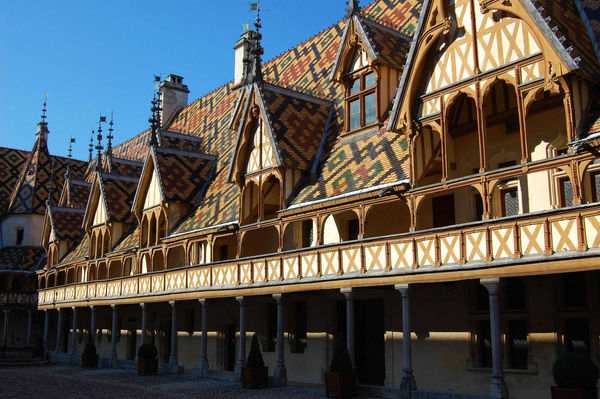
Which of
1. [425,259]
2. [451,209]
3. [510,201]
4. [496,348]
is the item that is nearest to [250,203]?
[451,209]

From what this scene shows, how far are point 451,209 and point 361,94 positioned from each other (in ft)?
19.5

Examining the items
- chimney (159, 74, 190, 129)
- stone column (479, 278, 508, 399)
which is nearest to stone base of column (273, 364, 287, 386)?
stone column (479, 278, 508, 399)

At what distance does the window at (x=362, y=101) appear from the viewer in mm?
22297

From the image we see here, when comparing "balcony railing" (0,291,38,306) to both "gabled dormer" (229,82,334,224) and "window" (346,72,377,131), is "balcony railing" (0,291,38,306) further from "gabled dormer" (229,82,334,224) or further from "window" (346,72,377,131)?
"window" (346,72,377,131)

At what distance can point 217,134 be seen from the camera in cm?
3438

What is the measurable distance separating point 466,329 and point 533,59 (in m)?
7.27

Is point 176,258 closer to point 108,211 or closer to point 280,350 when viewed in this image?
point 108,211

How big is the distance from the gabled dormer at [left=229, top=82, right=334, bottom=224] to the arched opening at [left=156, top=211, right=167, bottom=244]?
658 cm

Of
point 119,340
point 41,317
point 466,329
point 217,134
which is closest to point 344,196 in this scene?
point 466,329

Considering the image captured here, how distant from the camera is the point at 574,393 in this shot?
1244 centimetres

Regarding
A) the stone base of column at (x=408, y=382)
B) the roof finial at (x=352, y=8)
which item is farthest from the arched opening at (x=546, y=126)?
the roof finial at (x=352, y=8)

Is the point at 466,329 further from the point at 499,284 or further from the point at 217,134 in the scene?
the point at 217,134

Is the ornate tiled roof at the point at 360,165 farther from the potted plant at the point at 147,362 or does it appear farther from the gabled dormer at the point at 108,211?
the gabled dormer at the point at 108,211

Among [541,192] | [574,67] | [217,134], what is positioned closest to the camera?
[574,67]
